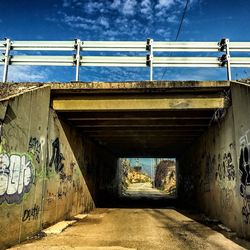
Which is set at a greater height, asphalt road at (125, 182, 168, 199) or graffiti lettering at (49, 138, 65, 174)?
graffiti lettering at (49, 138, 65, 174)

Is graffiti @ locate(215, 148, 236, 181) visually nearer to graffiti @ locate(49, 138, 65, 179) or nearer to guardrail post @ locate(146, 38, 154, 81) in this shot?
guardrail post @ locate(146, 38, 154, 81)

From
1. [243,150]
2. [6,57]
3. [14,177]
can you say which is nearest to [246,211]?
[243,150]

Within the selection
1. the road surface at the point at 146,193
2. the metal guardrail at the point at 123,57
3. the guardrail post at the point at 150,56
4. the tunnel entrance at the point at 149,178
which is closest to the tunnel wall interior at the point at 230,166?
the metal guardrail at the point at 123,57

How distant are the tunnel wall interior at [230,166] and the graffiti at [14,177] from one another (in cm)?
561

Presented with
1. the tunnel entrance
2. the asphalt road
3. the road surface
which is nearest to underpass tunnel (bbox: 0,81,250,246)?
the road surface

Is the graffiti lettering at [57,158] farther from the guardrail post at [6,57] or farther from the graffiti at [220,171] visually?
the graffiti at [220,171]

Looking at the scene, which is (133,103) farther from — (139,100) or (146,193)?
(146,193)

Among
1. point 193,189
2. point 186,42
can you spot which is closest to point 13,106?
point 186,42

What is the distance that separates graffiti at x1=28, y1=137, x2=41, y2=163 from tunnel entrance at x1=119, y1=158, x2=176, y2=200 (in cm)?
2630

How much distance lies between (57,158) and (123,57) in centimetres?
403

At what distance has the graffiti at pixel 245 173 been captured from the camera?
25.0 ft

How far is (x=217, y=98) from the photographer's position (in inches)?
386

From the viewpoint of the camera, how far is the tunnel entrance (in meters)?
38.9

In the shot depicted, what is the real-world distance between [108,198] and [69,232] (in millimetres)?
13016
